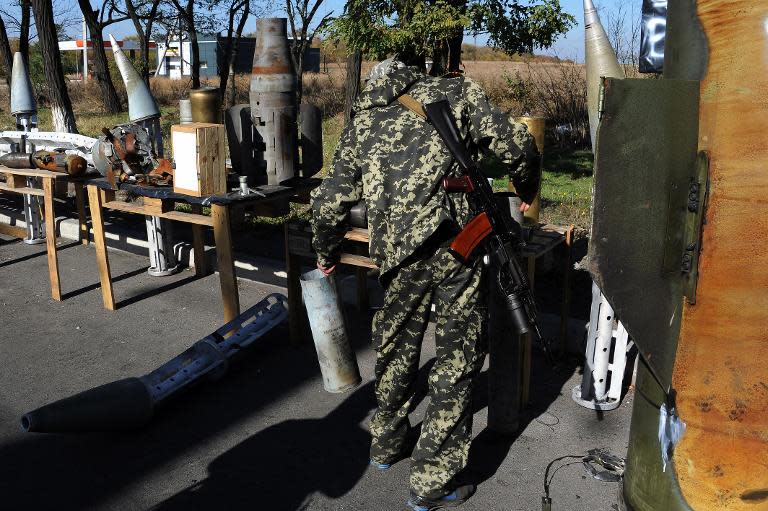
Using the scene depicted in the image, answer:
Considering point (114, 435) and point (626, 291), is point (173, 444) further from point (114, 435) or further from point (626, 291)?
point (626, 291)

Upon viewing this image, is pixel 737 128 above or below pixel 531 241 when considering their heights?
above

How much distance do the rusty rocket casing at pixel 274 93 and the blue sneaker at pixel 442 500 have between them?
2683 millimetres

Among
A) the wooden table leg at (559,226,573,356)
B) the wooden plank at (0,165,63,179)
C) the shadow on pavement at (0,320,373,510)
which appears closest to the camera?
the shadow on pavement at (0,320,373,510)

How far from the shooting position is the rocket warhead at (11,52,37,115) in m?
7.29

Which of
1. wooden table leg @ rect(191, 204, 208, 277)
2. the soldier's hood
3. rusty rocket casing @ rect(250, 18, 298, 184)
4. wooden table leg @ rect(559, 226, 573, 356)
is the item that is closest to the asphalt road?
wooden table leg @ rect(559, 226, 573, 356)

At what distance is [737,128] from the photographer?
191 centimetres

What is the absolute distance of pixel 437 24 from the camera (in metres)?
7.76

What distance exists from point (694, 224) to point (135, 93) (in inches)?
184

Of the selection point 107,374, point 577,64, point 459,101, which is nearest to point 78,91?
point 577,64

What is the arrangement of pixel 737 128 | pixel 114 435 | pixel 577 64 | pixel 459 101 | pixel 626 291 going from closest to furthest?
1. pixel 737 128
2. pixel 626 291
3. pixel 459 101
4. pixel 114 435
5. pixel 577 64

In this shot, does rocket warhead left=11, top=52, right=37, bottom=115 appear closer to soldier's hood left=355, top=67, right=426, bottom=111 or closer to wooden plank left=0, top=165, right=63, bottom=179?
wooden plank left=0, top=165, right=63, bottom=179

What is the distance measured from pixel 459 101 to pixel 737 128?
137 cm

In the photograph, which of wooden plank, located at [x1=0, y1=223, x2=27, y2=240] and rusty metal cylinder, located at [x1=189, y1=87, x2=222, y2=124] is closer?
rusty metal cylinder, located at [x1=189, y1=87, x2=222, y2=124]

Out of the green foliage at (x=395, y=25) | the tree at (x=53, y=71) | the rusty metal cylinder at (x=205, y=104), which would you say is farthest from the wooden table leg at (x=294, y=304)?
the tree at (x=53, y=71)
